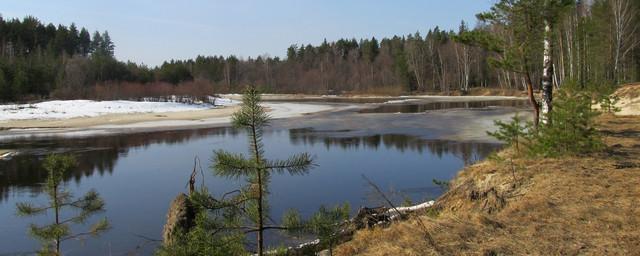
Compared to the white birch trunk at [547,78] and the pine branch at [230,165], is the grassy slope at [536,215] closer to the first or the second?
the white birch trunk at [547,78]

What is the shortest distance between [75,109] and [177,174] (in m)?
32.7

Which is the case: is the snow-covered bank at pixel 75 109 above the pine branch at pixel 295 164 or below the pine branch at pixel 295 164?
above

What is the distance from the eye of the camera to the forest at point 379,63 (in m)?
A: 12.3

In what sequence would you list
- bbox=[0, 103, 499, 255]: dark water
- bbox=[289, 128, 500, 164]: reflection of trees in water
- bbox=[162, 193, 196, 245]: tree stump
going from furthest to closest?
bbox=[289, 128, 500, 164]: reflection of trees in water → bbox=[0, 103, 499, 255]: dark water → bbox=[162, 193, 196, 245]: tree stump

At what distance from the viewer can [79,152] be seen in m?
23.1

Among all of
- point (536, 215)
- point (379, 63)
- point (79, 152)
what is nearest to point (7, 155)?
point (79, 152)

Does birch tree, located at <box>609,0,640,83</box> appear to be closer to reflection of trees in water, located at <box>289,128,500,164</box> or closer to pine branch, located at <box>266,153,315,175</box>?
reflection of trees in water, located at <box>289,128,500,164</box>

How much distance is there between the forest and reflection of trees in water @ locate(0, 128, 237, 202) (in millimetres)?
6401

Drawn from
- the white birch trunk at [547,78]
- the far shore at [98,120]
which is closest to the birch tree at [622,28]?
the far shore at [98,120]

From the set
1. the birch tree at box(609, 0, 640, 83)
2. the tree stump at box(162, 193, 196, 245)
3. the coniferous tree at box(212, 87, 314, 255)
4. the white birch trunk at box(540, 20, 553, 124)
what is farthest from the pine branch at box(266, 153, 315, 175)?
the birch tree at box(609, 0, 640, 83)

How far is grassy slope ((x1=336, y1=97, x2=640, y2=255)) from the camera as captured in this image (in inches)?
218

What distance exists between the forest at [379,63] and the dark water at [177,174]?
148 inches

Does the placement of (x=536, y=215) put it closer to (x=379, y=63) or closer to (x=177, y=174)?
(x=177, y=174)

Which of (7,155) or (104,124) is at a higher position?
(104,124)
